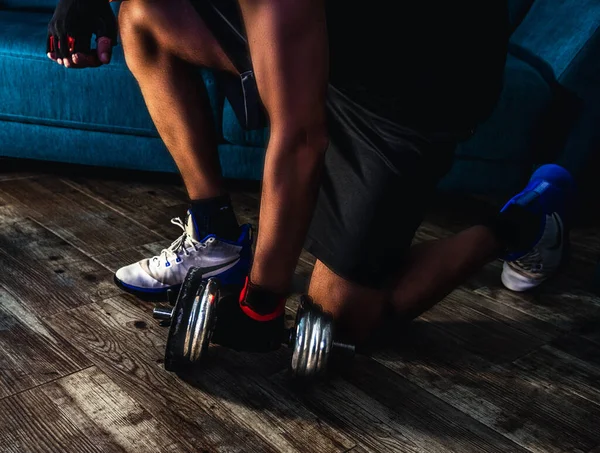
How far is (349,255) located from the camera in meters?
1.20

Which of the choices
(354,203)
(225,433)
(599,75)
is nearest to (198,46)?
(354,203)

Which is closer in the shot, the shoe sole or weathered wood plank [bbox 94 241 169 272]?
the shoe sole

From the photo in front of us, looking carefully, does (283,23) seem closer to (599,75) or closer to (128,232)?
(128,232)

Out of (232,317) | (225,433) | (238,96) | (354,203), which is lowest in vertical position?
(225,433)

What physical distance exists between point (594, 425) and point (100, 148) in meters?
1.57

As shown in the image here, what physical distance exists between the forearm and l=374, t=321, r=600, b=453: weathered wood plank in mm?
330

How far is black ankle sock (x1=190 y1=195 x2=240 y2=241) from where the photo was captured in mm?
1346

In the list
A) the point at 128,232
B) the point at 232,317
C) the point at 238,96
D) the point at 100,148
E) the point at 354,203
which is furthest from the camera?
the point at 100,148

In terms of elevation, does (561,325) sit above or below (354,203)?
below

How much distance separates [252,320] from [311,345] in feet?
0.34

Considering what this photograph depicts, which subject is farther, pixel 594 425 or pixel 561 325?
pixel 561 325

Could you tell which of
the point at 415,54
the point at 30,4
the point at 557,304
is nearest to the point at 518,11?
the point at 557,304

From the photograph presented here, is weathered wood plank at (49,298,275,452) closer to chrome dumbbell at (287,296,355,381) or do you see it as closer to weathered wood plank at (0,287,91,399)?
weathered wood plank at (0,287,91,399)

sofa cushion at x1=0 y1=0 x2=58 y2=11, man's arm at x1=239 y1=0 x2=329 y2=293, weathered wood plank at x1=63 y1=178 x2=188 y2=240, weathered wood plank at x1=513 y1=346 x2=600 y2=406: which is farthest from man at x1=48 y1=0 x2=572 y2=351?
sofa cushion at x1=0 y1=0 x2=58 y2=11
